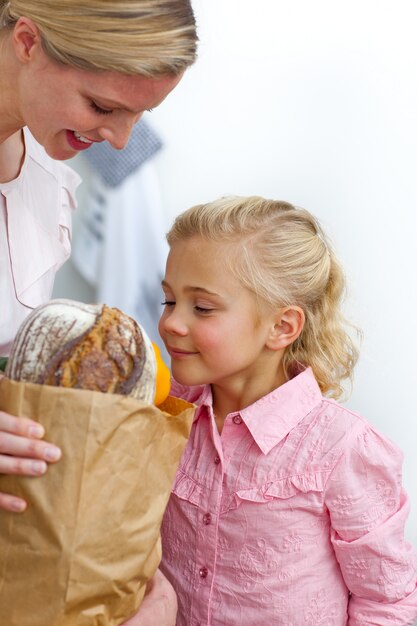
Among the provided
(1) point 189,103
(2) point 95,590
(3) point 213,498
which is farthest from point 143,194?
(2) point 95,590

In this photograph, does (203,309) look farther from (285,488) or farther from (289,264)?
(285,488)

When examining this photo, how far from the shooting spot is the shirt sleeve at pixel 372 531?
1.44 m

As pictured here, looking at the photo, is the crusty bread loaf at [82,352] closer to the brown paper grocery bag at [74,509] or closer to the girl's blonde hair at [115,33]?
the brown paper grocery bag at [74,509]

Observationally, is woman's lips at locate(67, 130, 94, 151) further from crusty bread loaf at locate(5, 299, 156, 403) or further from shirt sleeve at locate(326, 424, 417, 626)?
shirt sleeve at locate(326, 424, 417, 626)

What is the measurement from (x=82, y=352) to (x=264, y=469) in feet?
1.99

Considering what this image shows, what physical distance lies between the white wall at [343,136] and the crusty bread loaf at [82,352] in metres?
0.99

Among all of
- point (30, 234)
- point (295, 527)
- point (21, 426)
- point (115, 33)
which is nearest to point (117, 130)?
point (115, 33)

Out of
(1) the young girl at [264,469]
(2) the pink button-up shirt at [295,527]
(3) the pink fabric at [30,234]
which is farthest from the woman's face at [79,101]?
(2) the pink button-up shirt at [295,527]

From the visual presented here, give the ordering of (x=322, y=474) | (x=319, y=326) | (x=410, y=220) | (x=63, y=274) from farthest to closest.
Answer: (x=63, y=274) → (x=410, y=220) → (x=319, y=326) → (x=322, y=474)

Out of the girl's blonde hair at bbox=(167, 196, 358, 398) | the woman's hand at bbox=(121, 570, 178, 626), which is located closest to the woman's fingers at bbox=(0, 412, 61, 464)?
the woman's hand at bbox=(121, 570, 178, 626)

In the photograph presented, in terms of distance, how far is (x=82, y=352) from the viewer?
39.2 inches

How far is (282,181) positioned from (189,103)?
1.05 feet

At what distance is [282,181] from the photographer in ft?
6.51

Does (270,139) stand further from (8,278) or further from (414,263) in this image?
(8,278)
